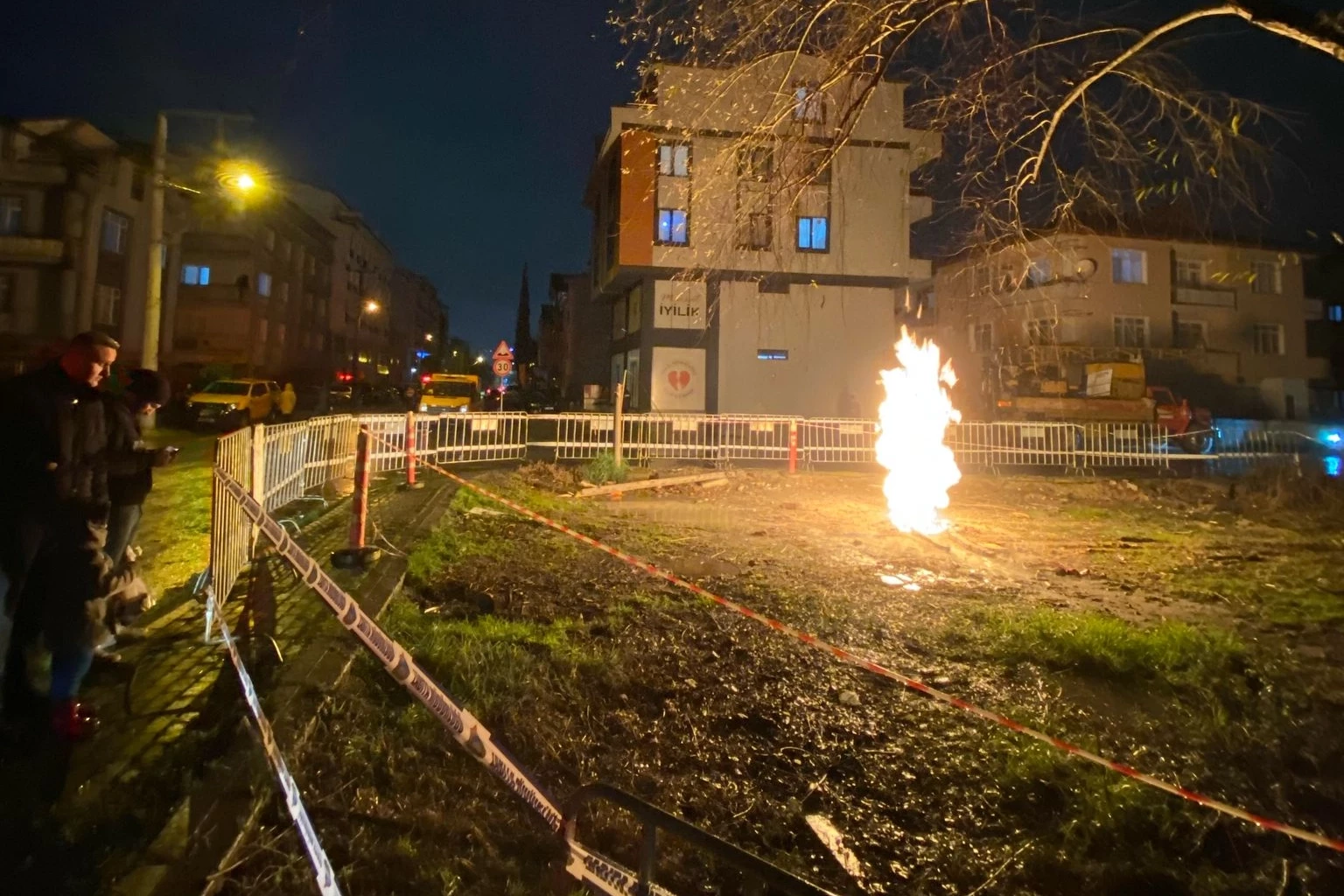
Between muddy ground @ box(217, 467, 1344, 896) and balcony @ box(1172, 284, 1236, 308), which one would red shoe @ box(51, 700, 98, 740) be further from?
balcony @ box(1172, 284, 1236, 308)

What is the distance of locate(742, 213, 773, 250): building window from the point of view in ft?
22.8

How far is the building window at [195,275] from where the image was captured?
41438 millimetres

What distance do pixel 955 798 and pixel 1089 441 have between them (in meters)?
19.8

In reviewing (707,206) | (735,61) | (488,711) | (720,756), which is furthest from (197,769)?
(735,61)

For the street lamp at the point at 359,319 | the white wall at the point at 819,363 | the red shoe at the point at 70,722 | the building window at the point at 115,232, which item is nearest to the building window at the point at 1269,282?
the white wall at the point at 819,363

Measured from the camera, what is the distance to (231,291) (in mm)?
41250

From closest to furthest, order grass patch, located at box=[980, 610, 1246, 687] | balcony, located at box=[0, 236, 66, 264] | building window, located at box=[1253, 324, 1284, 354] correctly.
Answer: grass patch, located at box=[980, 610, 1246, 687] < balcony, located at box=[0, 236, 66, 264] < building window, located at box=[1253, 324, 1284, 354]

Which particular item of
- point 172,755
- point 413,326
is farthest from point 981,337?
point 413,326

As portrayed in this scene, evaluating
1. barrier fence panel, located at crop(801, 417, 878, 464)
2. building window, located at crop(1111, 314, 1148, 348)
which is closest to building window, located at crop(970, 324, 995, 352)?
building window, located at crop(1111, 314, 1148, 348)

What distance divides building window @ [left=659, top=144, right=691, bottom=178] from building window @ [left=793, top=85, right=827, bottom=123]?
126cm

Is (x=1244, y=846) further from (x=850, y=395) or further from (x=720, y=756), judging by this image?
(x=850, y=395)

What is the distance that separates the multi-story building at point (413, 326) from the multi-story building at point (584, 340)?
34237 millimetres

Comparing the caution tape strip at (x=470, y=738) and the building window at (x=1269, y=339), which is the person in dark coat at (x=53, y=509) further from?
the building window at (x=1269, y=339)

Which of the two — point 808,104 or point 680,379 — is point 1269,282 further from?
point 808,104
